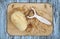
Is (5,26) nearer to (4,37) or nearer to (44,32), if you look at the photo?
(4,37)

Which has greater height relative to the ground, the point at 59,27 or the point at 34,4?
the point at 34,4

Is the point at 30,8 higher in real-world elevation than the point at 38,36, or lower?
higher

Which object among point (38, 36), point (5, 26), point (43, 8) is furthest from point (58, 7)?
point (5, 26)

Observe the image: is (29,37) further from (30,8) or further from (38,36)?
(30,8)

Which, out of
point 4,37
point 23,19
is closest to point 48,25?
point 23,19

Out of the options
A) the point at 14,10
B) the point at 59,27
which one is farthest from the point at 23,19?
the point at 59,27

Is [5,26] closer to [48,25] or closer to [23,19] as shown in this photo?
[23,19]
